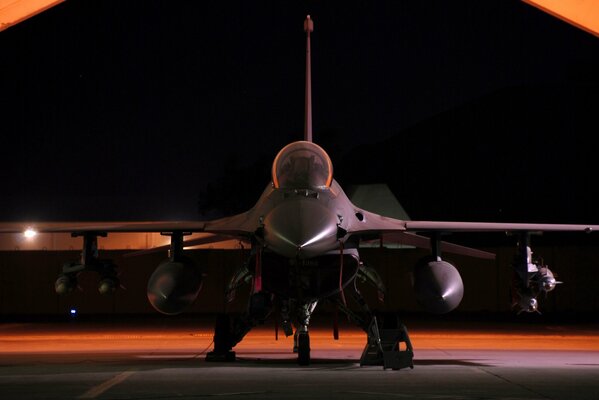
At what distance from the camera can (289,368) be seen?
12852mm

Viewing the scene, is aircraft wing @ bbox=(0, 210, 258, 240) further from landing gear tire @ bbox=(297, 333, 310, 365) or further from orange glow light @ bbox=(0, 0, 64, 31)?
orange glow light @ bbox=(0, 0, 64, 31)

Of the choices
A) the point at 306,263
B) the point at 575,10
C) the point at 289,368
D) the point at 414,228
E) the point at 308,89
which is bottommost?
the point at 289,368

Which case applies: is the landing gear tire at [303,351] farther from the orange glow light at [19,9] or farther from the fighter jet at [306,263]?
the orange glow light at [19,9]

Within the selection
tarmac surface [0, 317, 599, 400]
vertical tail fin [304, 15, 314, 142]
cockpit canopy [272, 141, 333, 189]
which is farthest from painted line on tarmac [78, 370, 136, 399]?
vertical tail fin [304, 15, 314, 142]

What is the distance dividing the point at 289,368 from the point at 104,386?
10.3ft

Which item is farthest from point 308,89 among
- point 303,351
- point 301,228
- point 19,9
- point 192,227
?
point 19,9

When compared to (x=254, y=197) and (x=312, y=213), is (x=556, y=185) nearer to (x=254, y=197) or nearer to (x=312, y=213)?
(x=254, y=197)

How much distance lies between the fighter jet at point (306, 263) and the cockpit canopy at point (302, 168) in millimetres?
16

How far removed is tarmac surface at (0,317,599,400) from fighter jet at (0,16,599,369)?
2.16ft

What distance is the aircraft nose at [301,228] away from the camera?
11852 millimetres

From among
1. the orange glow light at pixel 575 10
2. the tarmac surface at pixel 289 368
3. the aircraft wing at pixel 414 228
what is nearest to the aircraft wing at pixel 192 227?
the aircraft wing at pixel 414 228

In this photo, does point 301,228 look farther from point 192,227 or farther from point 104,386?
point 192,227

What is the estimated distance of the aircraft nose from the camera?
38.9 feet

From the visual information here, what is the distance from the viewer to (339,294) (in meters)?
13.7
